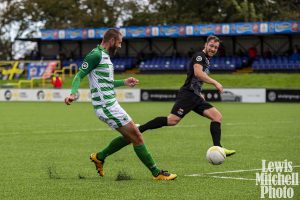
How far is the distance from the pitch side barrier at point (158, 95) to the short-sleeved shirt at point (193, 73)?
2582 centimetres

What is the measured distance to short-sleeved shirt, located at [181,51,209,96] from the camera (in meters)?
13.1

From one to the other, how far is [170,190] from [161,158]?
4243 mm

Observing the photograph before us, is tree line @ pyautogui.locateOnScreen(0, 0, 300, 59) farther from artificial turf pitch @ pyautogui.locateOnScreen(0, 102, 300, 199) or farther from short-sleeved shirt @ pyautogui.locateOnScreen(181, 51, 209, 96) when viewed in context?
short-sleeved shirt @ pyautogui.locateOnScreen(181, 51, 209, 96)

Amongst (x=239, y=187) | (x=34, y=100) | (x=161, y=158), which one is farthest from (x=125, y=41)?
(x=239, y=187)

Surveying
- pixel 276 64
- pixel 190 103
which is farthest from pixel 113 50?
pixel 276 64

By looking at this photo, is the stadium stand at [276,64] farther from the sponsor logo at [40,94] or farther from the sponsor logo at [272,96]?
the sponsor logo at [40,94]

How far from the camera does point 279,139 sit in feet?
59.4

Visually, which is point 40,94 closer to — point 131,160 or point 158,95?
point 158,95

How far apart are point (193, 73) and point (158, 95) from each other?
3156 centimetres

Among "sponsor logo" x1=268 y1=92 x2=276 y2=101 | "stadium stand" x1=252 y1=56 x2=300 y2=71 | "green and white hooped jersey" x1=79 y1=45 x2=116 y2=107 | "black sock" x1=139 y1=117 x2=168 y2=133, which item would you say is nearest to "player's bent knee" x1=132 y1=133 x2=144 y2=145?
"green and white hooped jersey" x1=79 y1=45 x2=116 y2=107

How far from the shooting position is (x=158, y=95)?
4491 centimetres

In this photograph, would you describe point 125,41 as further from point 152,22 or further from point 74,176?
point 74,176

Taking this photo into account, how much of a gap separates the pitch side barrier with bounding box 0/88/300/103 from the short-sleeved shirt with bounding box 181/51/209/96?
2582 cm

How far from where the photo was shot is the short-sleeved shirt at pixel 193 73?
1312cm
